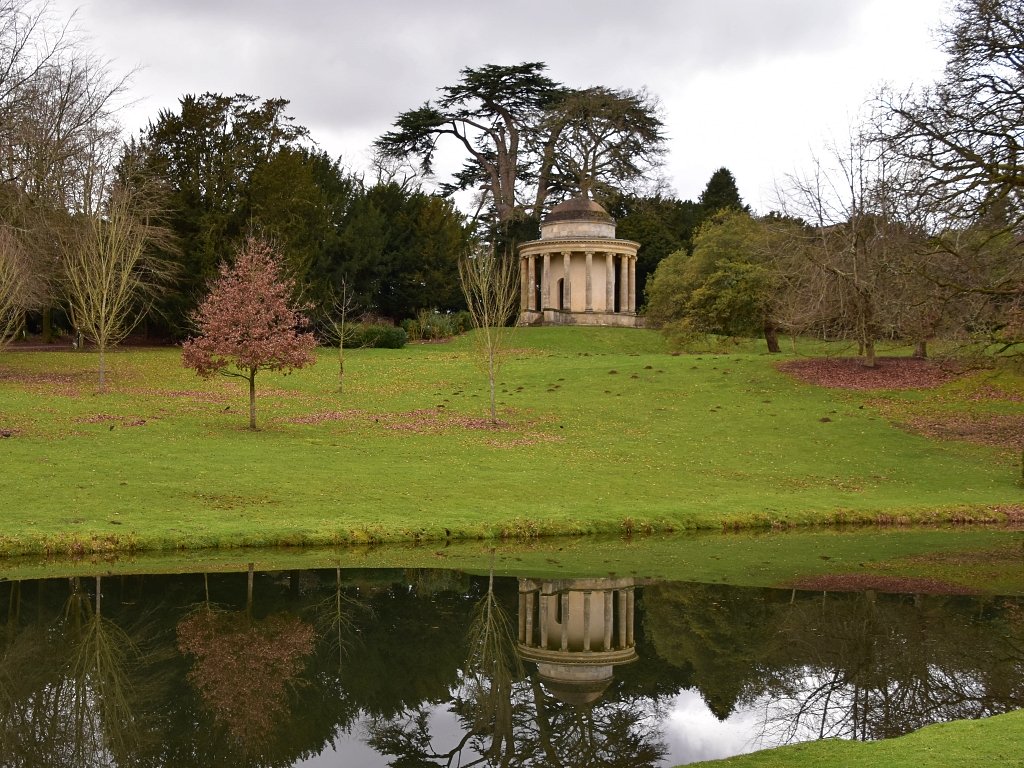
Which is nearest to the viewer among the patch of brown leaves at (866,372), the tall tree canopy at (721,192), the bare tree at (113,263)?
the bare tree at (113,263)

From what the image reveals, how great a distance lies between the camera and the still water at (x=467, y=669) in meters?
9.63

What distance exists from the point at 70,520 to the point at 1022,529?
64.7ft

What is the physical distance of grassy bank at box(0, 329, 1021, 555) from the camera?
20.4 meters

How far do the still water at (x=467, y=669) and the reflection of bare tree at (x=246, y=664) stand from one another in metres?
0.03

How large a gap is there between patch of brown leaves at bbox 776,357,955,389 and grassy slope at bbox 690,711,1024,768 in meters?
30.1

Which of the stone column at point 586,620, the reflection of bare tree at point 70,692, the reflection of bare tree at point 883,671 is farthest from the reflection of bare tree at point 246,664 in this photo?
the reflection of bare tree at point 883,671

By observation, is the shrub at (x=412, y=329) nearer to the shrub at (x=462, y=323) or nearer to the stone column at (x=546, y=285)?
the shrub at (x=462, y=323)

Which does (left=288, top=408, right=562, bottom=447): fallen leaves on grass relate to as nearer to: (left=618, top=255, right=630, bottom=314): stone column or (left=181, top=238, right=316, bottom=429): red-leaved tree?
(left=181, top=238, right=316, bottom=429): red-leaved tree

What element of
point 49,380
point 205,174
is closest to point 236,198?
point 205,174

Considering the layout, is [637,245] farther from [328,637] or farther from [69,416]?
[328,637]

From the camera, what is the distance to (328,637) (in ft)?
43.4

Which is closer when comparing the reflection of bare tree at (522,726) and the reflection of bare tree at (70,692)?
the reflection of bare tree at (70,692)

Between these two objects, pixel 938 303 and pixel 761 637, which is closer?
pixel 761 637

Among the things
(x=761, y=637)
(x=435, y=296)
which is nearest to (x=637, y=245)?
(x=435, y=296)
